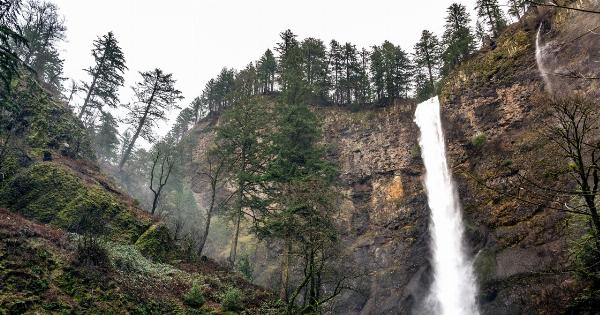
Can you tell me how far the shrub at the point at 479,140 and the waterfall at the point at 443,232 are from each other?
8.90ft

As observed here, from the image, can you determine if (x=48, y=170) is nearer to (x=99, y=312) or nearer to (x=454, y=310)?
(x=99, y=312)

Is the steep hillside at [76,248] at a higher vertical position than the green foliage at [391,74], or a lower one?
lower

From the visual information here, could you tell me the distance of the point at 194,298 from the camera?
1265 cm

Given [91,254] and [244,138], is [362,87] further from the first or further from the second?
[91,254]

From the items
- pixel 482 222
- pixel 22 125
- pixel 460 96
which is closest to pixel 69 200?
pixel 22 125

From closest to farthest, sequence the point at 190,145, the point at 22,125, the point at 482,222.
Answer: the point at 22,125
the point at 482,222
the point at 190,145

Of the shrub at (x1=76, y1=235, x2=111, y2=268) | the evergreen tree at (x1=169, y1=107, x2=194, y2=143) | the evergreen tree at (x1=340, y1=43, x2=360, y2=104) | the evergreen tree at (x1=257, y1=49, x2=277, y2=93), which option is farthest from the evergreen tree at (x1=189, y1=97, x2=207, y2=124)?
the shrub at (x1=76, y1=235, x2=111, y2=268)

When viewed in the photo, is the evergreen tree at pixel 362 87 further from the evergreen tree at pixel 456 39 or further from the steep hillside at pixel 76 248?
the steep hillside at pixel 76 248

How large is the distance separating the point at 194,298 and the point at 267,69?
44.5m

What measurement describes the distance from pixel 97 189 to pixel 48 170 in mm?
2472

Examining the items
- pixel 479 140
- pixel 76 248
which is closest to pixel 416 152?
A: pixel 479 140

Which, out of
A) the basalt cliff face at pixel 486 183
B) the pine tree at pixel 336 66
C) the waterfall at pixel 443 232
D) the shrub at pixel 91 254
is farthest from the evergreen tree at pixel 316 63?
the shrub at pixel 91 254

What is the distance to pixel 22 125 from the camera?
19719 millimetres

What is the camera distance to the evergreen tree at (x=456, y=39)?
3666cm
